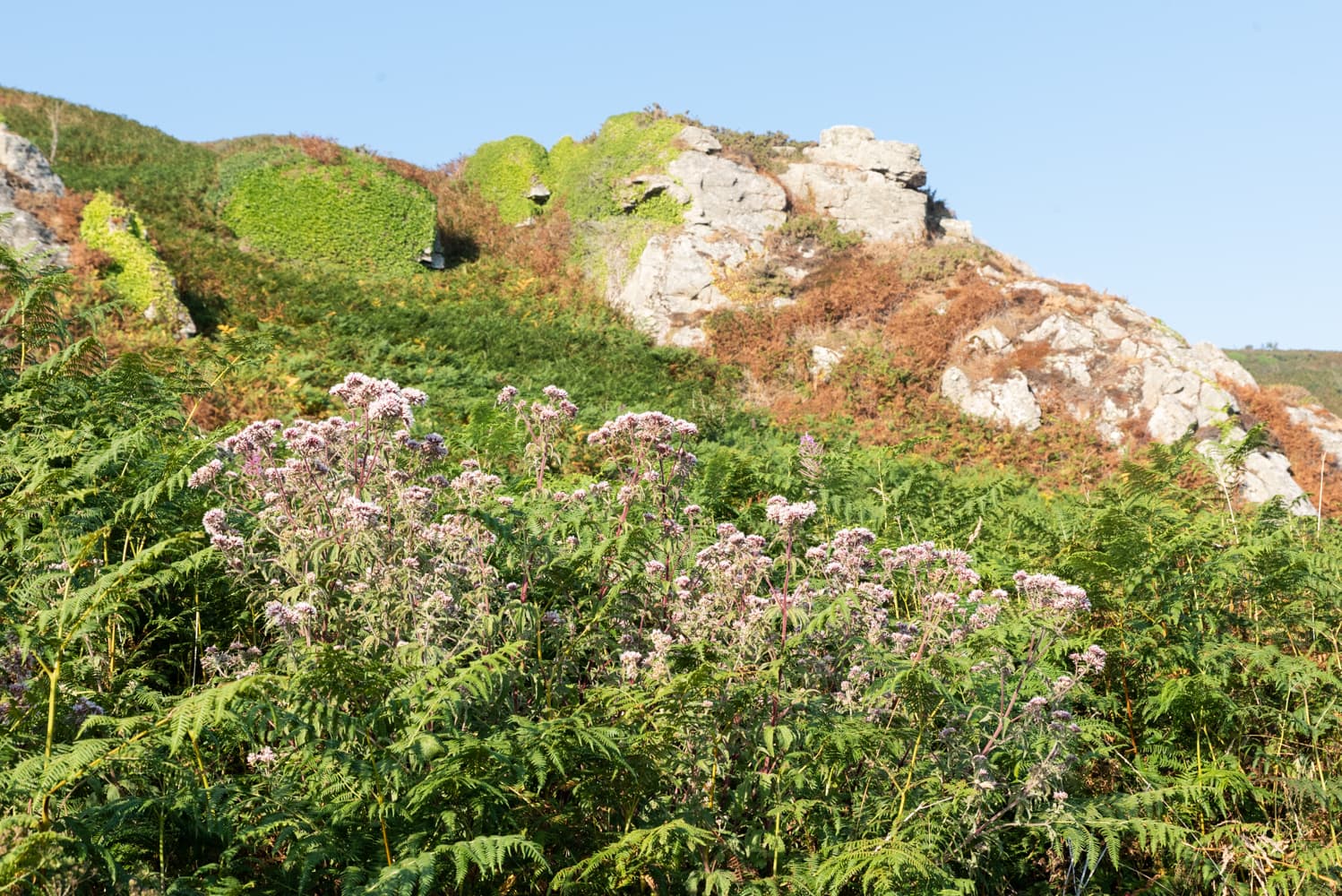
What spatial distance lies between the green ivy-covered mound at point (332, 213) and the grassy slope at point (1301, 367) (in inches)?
1939

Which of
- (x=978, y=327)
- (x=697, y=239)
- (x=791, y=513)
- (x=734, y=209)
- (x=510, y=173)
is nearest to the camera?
(x=791, y=513)

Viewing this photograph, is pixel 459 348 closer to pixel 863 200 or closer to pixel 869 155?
pixel 863 200

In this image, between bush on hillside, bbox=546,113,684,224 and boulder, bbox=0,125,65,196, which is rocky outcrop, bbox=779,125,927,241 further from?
boulder, bbox=0,125,65,196

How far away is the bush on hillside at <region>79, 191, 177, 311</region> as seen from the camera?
15695 millimetres

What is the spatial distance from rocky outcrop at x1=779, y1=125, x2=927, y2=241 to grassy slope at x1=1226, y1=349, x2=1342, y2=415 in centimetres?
3550

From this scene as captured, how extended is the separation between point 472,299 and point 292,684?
21.4 metres

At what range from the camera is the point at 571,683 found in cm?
432

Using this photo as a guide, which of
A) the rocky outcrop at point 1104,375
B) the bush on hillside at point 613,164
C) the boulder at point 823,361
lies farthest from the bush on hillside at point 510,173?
the rocky outcrop at point 1104,375

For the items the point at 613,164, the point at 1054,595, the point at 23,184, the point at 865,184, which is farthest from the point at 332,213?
the point at 1054,595

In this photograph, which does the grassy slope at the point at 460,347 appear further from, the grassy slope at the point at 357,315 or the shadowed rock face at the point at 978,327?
the shadowed rock face at the point at 978,327

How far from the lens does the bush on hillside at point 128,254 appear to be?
1570cm

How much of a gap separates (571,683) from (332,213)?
23.0 m

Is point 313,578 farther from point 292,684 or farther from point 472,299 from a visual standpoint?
point 472,299

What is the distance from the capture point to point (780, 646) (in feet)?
13.4
